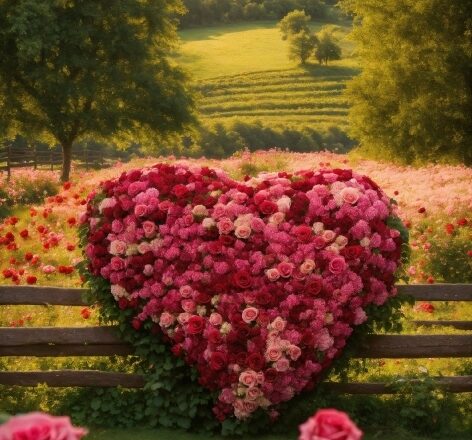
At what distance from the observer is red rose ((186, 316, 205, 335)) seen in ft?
21.1

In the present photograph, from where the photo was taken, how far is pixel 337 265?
21.4 feet

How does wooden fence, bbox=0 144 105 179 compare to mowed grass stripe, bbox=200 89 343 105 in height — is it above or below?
above

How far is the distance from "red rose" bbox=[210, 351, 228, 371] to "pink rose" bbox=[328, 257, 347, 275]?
1125 mm

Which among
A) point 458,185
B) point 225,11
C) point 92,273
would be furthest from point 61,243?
point 225,11

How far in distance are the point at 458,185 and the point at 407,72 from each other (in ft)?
36.2

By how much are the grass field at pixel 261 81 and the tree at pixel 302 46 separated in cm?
113

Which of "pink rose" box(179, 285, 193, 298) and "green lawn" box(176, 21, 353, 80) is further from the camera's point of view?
"green lawn" box(176, 21, 353, 80)

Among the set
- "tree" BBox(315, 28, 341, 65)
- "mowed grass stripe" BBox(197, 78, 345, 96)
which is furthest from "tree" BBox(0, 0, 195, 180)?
"tree" BBox(315, 28, 341, 65)

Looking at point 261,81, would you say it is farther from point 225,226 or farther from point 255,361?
point 255,361

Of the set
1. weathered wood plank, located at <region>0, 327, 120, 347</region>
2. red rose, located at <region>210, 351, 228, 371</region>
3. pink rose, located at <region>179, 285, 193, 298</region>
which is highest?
pink rose, located at <region>179, 285, 193, 298</region>

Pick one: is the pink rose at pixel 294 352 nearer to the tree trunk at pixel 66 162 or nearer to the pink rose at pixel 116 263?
the pink rose at pixel 116 263

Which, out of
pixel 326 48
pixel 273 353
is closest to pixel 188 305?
pixel 273 353

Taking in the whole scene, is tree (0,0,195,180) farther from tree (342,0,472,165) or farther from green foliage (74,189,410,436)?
green foliage (74,189,410,436)

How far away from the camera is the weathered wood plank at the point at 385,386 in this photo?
23.5ft
